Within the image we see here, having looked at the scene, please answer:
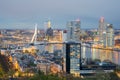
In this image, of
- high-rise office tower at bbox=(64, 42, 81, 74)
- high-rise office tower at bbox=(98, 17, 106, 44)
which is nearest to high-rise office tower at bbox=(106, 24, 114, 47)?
high-rise office tower at bbox=(98, 17, 106, 44)

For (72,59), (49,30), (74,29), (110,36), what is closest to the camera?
(72,59)

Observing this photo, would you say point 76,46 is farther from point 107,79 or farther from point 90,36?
point 90,36

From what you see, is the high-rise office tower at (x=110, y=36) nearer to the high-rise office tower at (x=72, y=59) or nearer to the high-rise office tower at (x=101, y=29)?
the high-rise office tower at (x=101, y=29)

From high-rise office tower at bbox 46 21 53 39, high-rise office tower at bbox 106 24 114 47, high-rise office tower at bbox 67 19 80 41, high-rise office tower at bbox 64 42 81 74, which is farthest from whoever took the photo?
high-rise office tower at bbox 46 21 53 39

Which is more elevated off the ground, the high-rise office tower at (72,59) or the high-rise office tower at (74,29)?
the high-rise office tower at (74,29)

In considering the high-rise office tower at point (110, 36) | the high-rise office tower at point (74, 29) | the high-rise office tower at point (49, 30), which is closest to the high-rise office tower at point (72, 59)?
the high-rise office tower at point (74, 29)

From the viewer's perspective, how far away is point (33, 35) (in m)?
24.2

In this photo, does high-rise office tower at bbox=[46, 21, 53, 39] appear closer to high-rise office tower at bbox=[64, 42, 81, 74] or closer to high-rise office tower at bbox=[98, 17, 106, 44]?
high-rise office tower at bbox=[98, 17, 106, 44]

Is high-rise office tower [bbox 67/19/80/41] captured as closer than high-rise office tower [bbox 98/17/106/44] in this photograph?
Yes

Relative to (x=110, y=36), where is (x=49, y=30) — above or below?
above

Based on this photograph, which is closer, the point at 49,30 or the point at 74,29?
the point at 74,29

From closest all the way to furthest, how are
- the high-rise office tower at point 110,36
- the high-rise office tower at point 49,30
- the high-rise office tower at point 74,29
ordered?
the high-rise office tower at point 74,29 < the high-rise office tower at point 110,36 < the high-rise office tower at point 49,30

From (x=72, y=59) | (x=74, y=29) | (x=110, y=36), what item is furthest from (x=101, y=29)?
(x=72, y=59)

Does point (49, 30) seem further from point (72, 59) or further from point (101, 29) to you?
point (72, 59)
